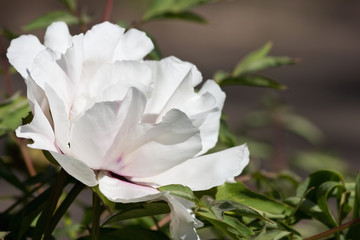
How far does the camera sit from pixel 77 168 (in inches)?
14.9

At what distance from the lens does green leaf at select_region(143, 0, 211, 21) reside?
2.59 feet

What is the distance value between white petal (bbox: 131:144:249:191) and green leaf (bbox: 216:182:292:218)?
0.04 meters

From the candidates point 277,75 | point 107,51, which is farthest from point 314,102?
point 107,51

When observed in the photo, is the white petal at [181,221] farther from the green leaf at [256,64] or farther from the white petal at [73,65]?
the green leaf at [256,64]

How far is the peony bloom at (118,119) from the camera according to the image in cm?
39

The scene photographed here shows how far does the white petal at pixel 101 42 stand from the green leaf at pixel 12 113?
0.38 feet

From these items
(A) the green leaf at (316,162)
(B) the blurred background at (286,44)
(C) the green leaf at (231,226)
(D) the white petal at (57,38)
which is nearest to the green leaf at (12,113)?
(D) the white petal at (57,38)

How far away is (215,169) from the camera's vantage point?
43cm

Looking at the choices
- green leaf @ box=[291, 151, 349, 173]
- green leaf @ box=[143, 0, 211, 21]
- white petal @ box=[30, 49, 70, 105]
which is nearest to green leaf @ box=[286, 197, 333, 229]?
white petal @ box=[30, 49, 70, 105]

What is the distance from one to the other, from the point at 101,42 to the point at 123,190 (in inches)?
4.6

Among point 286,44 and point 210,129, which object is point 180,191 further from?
point 286,44

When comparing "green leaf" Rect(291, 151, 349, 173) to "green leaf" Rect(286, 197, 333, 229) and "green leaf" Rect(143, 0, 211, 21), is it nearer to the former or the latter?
"green leaf" Rect(143, 0, 211, 21)

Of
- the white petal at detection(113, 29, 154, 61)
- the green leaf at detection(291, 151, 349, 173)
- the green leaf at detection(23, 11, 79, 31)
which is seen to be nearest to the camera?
the white petal at detection(113, 29, 154, 61)

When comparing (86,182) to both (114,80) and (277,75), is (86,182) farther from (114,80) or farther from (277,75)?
(277,75)
